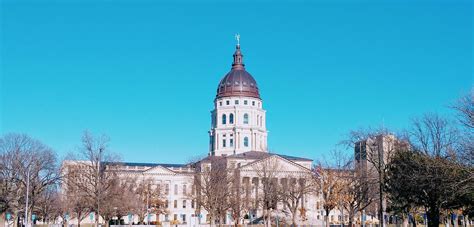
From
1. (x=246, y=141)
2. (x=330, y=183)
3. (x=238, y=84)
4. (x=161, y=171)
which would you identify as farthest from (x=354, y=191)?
(x=238, y=84)

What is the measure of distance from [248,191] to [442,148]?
131ft

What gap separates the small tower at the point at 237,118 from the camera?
127188 mm

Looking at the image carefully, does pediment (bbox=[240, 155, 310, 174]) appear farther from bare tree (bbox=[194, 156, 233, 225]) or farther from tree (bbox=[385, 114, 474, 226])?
tree (bbox=[385, 114, 474, 226])

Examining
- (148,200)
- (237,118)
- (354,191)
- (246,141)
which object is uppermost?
(237,118)

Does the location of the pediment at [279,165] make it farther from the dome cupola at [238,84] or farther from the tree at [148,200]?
the dome cupola at [238,84]

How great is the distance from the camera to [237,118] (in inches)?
5054

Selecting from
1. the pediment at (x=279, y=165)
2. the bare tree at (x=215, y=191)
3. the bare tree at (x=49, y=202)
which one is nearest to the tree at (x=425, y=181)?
the bare tree at (x=215, y=191)

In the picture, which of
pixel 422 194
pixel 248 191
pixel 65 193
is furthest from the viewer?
pixel 248 191

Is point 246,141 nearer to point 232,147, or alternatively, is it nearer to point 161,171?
point 232,147

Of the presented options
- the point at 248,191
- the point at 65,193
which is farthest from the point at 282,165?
the point at 65,193

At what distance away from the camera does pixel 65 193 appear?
77062mm

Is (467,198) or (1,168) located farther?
(1,168)

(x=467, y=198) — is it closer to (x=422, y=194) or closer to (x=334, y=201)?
(x=422, y=194)

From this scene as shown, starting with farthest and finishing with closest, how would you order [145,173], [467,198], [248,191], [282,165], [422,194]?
[145,173], [282,165], [248,191], [422,194], [467,198]
